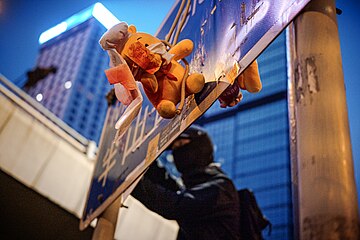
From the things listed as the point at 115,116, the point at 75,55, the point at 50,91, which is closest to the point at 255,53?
the point at 115,116

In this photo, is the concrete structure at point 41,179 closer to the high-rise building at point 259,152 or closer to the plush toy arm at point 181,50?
the plush toy arm at point 181,50

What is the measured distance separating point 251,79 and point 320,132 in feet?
1.21

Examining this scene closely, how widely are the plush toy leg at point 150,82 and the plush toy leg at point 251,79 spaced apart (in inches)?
9.9

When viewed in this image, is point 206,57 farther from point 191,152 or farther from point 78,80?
point 78,80

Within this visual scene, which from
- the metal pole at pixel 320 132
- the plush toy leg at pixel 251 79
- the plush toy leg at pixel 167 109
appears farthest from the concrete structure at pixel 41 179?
the metal pole at pixel 320 132

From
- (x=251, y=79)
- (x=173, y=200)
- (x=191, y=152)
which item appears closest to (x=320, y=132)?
(x=251, y=79)

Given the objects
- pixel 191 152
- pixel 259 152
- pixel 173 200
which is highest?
pixel 173 200

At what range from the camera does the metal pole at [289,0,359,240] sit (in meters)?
0.95

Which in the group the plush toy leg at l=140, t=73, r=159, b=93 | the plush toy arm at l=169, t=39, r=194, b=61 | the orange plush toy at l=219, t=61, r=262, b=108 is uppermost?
the plush toy leg at l=140, t=73, r=159, b=93

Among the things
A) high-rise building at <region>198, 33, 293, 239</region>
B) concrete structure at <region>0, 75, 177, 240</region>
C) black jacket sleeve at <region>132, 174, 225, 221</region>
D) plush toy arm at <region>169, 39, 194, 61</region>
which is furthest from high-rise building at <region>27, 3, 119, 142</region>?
plush toy arm at <region>169, 39, 194, 61</region>

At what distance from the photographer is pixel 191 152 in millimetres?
2779

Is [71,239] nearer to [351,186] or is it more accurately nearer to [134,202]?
[134,202]

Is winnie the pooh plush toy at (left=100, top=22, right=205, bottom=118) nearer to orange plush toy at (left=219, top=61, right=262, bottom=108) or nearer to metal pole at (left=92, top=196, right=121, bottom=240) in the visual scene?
orange plush toy at (left=219, top=61, right=262, bottom=108)

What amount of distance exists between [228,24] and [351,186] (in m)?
0.58
